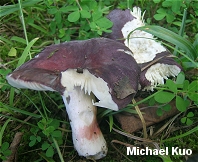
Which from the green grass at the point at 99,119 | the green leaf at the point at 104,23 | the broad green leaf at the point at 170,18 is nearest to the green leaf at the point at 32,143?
the green grass at the point at 99,119

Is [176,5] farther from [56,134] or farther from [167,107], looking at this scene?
[56,134]

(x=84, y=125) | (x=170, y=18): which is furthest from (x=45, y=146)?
(x=170, y=18)

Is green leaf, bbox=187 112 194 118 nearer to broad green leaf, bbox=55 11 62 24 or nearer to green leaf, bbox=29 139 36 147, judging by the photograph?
green leaf, bbox=29 139 36 147

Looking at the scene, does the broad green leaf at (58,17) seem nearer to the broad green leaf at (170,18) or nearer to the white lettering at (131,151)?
the broad green leaf at (170,18)

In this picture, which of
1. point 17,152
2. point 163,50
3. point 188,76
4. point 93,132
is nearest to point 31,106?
point 17,152

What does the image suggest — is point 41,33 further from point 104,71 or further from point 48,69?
point 104,71

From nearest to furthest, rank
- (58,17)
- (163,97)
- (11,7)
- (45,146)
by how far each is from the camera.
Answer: (163,97)
(45,146)
(11,7)
(58,17)

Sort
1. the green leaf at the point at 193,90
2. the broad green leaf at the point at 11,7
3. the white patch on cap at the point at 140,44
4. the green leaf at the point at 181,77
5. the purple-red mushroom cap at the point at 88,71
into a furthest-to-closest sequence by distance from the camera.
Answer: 1. the broad green leaf at the point at 11,7
2. the white patch on cap at the point at 140,44
3. the green leaf at the point at 181,77
4. the green leaf at the point at 193,90
5. the purple-red mushroom cap at the point at 88,71
